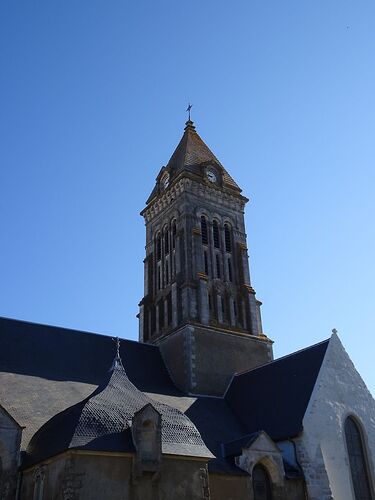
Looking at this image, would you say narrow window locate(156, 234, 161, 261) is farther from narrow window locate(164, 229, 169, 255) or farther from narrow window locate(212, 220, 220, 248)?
narrow window locate(212, 220, 220, 248)

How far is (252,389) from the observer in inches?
1012

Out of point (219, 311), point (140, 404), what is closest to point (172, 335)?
point (219, 311)

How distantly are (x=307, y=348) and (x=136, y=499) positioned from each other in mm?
11723

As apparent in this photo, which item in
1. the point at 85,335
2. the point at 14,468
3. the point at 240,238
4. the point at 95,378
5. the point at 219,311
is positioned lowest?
the point at 14,468

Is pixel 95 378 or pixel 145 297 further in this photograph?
pixel 145 297

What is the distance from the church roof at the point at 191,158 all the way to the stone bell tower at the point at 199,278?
0.07m

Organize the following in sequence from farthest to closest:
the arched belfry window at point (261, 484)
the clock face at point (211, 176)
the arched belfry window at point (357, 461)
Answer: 1. the clock face at point (211, 176)
2. the arched belfry window at point (357, 461)
3. the arched belfry window at point (261, 484)

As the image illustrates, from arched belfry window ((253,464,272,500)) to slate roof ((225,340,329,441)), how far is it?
183 centimetres

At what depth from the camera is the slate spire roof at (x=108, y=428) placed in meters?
15.9

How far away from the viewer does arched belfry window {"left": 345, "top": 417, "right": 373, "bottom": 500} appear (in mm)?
21448

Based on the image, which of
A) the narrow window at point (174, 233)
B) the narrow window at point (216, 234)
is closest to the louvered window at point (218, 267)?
the narrow window at point (216, 234)

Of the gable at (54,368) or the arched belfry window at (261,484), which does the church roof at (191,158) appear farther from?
the arched belfry window at (261,484)

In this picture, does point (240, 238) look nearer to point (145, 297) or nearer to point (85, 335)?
point (145, 297)

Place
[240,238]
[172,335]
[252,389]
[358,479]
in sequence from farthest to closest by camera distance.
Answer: [240,238] → [172,335] → [252,389] → [358,479]
